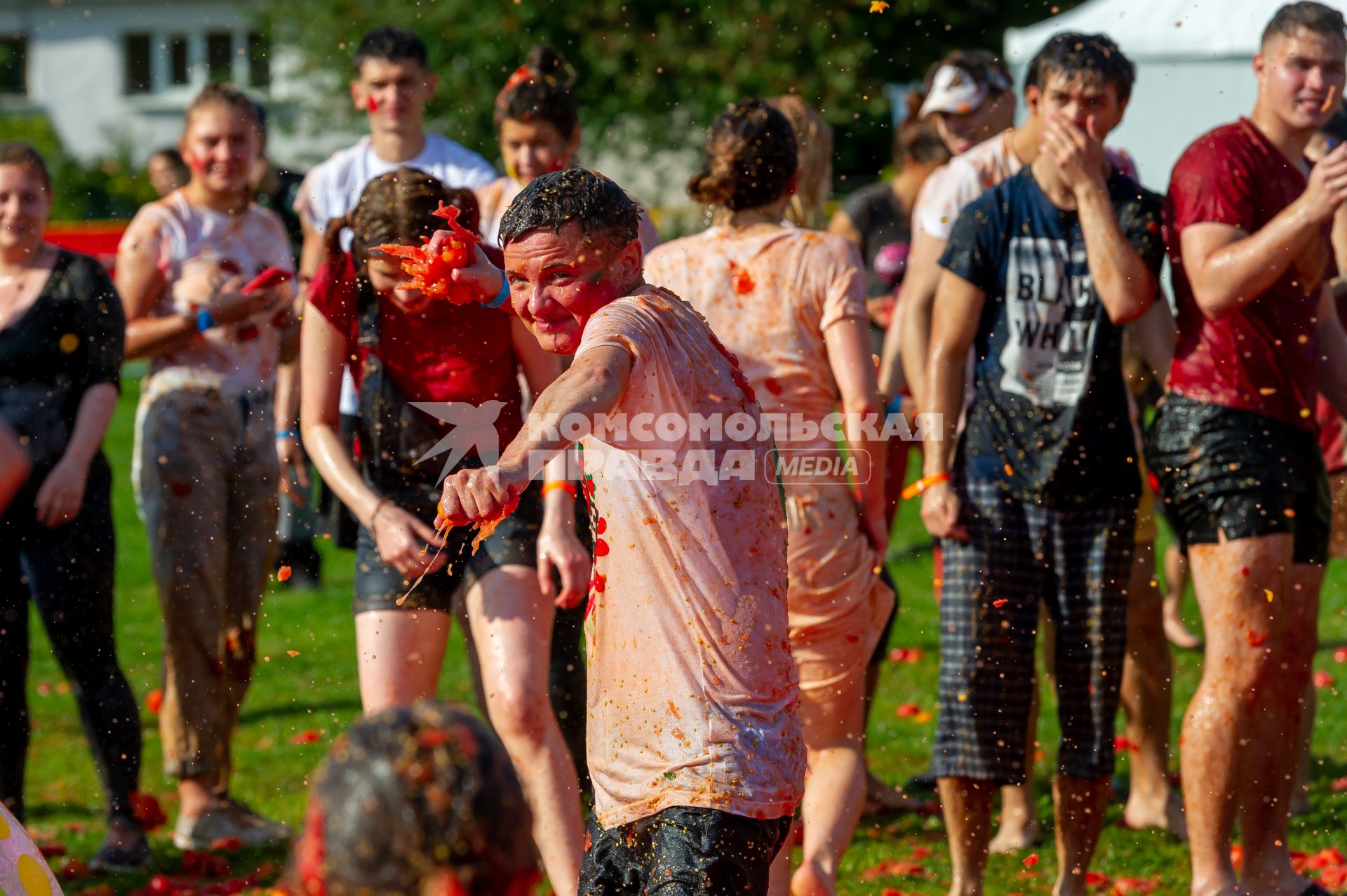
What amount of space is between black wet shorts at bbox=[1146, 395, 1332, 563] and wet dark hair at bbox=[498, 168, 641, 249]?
79.3 inches

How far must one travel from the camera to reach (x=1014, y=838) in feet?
17.2

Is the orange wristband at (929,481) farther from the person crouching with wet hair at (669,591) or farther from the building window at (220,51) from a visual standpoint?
the building window at (220,51)

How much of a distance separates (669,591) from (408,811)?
1.43 metres

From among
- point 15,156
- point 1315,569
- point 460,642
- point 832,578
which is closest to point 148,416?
point 15,156

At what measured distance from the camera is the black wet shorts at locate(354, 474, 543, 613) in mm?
4332

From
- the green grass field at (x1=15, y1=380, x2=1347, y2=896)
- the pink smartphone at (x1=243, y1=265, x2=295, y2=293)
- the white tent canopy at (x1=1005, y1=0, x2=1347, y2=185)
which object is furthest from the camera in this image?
the white tent canopy at (x1=1005, y1=0, x2=1347, y2=185)

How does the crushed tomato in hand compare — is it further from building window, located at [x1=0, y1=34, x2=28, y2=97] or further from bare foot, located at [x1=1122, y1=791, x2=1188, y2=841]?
building window, located at [x1=0, y1=34, x2=28, y2=97]

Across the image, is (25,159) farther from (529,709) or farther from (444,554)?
(529,709)

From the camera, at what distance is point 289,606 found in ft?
30.7

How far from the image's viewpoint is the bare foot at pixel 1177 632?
303 inches

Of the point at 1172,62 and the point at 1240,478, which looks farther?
the point at 1172,62

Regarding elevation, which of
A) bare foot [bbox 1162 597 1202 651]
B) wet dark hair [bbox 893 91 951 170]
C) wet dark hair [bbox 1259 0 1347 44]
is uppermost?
wet dark hair [bbox 893 91 951 170]

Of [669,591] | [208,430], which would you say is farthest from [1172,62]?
[669,591]

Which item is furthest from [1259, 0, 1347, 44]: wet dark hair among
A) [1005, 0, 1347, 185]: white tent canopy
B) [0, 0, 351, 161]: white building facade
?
[0, 0, 351, 161]: white building facade
